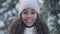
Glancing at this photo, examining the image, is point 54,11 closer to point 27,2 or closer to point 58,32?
point 58,32

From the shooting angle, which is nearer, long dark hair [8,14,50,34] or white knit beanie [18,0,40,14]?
white knit beanie [18,0,40,14]

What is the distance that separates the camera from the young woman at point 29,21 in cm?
383

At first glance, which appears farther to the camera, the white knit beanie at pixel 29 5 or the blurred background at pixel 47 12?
the blurred background at pixel 47 12

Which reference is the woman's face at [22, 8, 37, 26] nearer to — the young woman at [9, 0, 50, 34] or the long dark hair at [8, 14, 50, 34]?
the young woman at [9, 0, 50, 34]

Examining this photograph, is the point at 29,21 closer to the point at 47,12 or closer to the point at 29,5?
the point at 29,5

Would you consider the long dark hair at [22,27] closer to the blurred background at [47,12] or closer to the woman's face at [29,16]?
the woman's face at [29,16]

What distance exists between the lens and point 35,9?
152 inches

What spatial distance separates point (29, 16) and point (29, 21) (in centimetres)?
8

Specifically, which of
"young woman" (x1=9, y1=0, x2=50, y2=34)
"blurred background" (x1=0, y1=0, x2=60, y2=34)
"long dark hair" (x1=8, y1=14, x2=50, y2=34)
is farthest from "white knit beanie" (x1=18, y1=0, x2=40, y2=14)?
"blurred background" (x1=0, y1=0, x2=60, y2=34)

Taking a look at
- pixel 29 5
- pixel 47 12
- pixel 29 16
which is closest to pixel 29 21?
pixel 29 16

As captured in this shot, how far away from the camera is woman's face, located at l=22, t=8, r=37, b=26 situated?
3.82 metres

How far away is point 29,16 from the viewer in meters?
3.82

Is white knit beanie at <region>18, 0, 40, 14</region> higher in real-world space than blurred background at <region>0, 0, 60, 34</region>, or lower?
higher

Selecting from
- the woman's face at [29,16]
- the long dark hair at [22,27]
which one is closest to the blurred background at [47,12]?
the long dark hair at [22,27]
